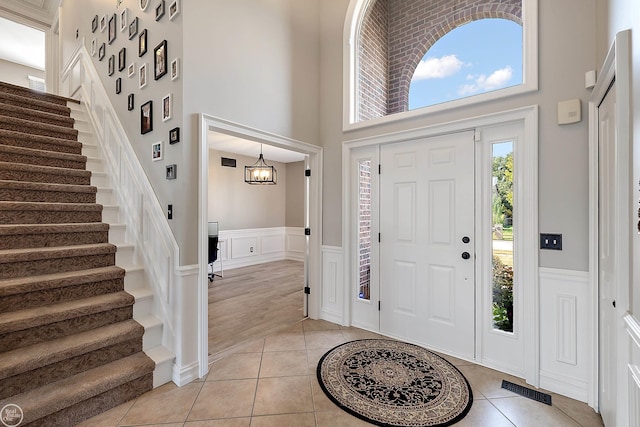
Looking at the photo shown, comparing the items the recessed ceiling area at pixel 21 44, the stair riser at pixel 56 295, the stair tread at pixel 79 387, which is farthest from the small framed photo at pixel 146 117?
the recessed ceiling area at pixel 21 44

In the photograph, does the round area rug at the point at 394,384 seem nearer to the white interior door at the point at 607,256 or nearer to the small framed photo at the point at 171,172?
the white interior door at the point at 607,256

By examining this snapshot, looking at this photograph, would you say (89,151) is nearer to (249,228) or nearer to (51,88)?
(51,88)

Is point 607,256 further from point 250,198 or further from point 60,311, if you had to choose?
point 250,198

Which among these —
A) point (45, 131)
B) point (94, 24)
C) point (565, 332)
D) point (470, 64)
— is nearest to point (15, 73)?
point (94, 24)

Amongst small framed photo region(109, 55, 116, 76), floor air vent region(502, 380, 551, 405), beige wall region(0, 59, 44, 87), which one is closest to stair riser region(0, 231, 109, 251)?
small framed photo region(109, 55, 116, 76)

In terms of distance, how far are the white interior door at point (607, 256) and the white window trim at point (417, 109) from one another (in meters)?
0.56

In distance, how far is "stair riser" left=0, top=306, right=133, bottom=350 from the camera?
1.75 meters

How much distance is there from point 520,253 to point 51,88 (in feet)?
24.8

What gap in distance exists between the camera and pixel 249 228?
684cm

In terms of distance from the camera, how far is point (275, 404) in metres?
1.88

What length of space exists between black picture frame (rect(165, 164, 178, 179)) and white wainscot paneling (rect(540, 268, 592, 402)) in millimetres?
2906

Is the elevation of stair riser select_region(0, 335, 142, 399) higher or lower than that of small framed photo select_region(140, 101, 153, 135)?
lower

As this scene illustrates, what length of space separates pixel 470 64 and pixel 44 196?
13.6 feet

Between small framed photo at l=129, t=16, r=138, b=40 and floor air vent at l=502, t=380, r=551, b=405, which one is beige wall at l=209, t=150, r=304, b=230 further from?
floor air vent at l=502, t=380, r=551, b=405
